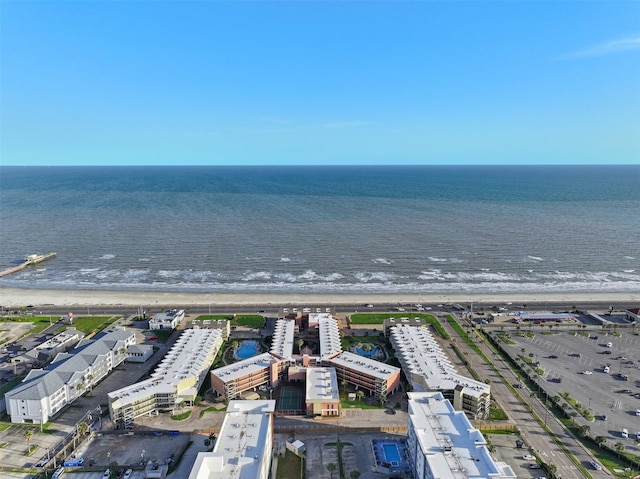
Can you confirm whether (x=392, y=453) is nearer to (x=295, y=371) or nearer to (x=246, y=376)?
(x=295, y=371)

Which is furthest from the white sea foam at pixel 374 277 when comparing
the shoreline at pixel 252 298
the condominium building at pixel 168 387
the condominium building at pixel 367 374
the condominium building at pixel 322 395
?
the condominium building at pixel 322 395

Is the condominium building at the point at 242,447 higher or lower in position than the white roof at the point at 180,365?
higher

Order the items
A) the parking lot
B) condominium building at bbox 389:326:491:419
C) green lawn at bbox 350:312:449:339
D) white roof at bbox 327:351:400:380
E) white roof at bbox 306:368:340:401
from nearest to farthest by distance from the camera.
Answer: the parking lot
condominium building at bbox 389:326:491:419
white roof at bbox 306:368:340:401
white roof at bbox 327:351:400:380
green lawn at bbox 350:312:449:339

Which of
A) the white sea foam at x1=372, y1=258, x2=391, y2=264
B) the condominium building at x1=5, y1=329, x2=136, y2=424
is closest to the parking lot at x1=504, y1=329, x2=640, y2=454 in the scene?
the white sea foam at x1=372, y1=258, x2=391, y2=264

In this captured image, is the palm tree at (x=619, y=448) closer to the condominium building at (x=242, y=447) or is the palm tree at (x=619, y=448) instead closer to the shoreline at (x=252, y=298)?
the condominium building at (x=242, y=447)

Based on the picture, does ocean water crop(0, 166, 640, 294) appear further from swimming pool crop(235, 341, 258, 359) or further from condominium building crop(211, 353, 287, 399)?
condominium building crop(211, 353, 287, 399)

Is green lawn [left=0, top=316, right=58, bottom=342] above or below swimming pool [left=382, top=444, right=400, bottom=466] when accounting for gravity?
above
